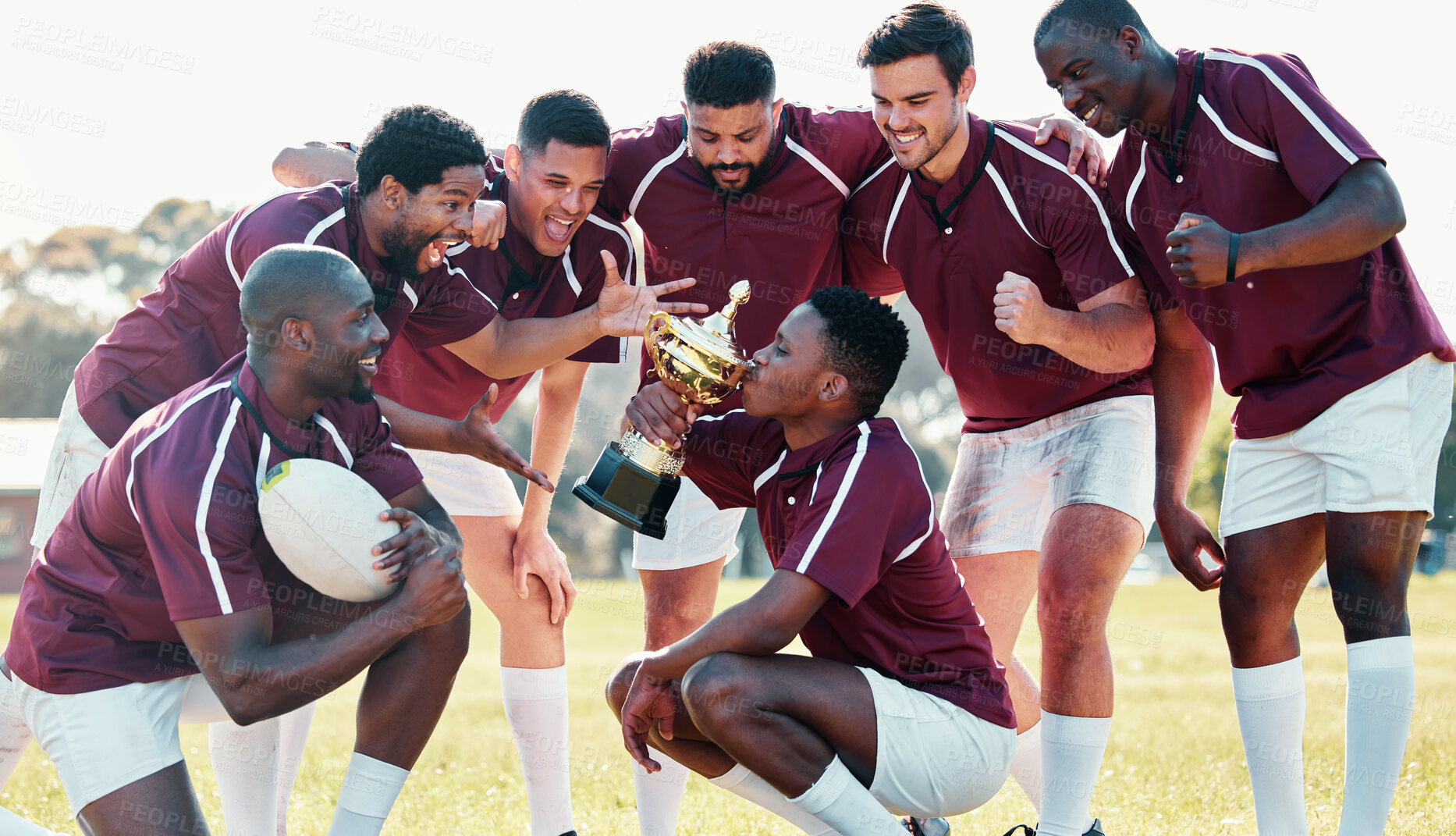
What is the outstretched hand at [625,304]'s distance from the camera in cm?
502

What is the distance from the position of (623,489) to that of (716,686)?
3.15 ft

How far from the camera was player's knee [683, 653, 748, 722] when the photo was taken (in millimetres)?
3688

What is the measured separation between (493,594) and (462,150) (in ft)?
7.11

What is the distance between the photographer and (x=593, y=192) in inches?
209

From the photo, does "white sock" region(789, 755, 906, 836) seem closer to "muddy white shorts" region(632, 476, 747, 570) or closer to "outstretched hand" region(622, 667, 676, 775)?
"outstretched hand" region(622, 667, 676, 775)

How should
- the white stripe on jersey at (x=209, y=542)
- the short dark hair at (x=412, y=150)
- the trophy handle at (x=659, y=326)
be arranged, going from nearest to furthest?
1. the white stripe on jersey at (x=209, y=542)
2. the trophy handle at (x=659, y=326)
3. the short dark hair at (x=412, y=150)

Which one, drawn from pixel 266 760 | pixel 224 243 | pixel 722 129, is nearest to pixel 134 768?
Answer: pixel 266 760

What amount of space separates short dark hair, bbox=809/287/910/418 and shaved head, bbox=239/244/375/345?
1586 millimetres

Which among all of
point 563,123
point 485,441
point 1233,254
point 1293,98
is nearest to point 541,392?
point 485,441

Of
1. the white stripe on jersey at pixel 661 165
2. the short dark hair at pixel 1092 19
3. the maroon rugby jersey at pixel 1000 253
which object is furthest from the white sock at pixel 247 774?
the short dark hair at pixel 1092 19

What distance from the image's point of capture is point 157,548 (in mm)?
3539

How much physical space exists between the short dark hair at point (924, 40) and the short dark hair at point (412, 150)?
5.59 ft

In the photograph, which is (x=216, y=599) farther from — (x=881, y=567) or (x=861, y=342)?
(x=861, y=342)

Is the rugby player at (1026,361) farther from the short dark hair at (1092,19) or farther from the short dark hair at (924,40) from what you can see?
the short dark hair at (1092,19)
